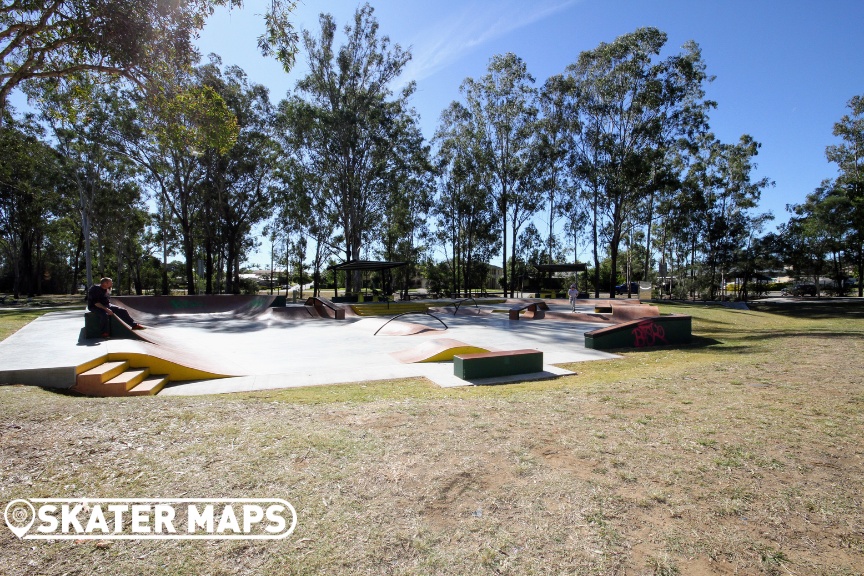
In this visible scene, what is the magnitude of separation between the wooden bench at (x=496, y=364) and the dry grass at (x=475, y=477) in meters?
2.17

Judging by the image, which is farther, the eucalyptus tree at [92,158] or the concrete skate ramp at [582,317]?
the eucalyptus tree at [92,158]

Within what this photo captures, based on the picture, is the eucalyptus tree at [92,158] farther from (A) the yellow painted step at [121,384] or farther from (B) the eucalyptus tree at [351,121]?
(A) the yellow painted step at [121,384]

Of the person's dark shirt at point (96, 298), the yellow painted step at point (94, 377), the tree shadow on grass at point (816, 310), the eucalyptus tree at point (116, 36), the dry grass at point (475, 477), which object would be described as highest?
the eucalyptus tree at point (116, 36)

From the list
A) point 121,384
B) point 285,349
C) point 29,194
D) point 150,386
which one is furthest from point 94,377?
point 29,194

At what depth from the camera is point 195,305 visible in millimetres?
21062

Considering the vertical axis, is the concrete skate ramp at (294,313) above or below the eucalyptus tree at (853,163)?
below

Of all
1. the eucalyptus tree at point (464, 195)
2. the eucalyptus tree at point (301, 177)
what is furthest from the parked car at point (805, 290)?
the eucalyptus tree at point (301, 177)

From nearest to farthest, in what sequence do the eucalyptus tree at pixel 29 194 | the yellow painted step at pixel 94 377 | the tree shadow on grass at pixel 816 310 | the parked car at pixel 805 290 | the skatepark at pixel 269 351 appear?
the yellow painted step at pixel 94 377, the skatepark at pixel 269 351, the tree shadow on grass at pixel 816 310, the eucalyptus tree at pixel 29 194, the parked car at pixel 805 290

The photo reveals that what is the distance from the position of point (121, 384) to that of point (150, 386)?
0.42m

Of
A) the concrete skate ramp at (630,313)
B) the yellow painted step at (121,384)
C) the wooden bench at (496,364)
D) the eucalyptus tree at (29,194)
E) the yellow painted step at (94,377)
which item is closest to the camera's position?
the yellow painted step at (94,377)

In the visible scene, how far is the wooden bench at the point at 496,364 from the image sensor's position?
7652 mm

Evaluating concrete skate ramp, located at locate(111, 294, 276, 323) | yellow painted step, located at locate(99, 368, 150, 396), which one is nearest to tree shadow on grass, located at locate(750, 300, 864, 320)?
yellow painted step, located at locate(99, 368, 150, 396)

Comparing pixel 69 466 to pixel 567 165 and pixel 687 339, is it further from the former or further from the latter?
pixel 567 165

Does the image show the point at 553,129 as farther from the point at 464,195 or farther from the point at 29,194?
the point at 29,194
